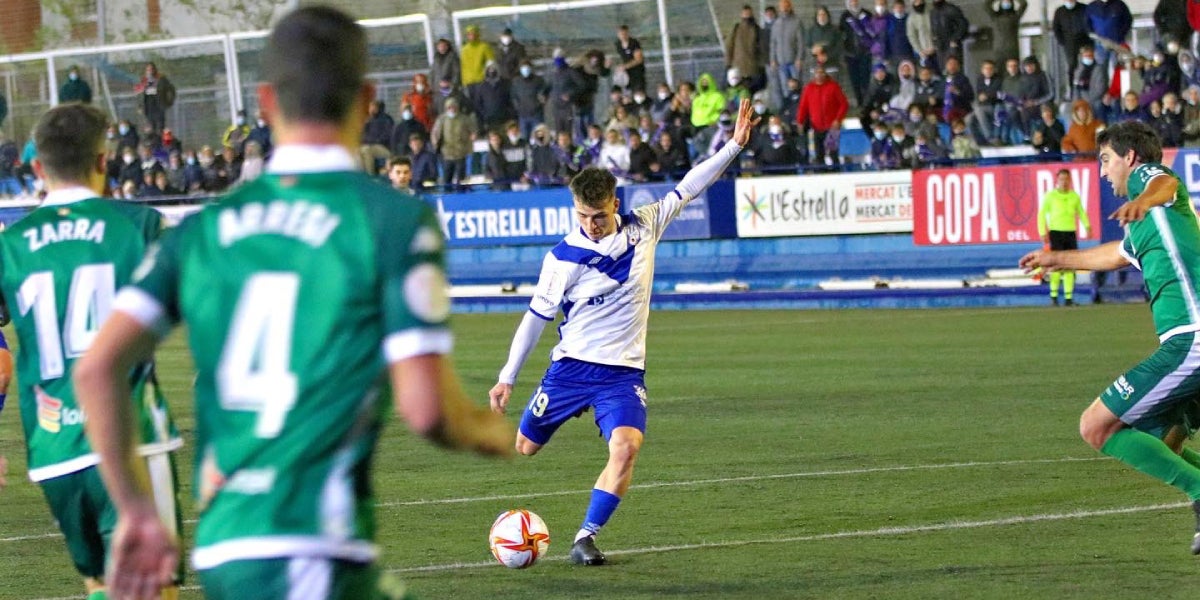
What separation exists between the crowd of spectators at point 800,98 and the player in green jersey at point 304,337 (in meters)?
22.4

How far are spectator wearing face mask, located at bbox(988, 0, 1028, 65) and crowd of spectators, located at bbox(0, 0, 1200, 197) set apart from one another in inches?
0.8

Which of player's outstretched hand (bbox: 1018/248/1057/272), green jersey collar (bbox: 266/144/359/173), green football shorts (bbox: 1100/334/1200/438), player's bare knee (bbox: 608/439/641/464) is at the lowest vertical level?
player's bare knee (bbox: 608/439/641/464)

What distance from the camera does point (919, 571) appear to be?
793 centimetres

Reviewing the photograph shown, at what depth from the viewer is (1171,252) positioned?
8.32 metres

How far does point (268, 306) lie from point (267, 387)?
0.48ft

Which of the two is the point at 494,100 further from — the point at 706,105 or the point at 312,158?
the point at 312,158

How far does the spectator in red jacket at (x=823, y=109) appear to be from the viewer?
27.8 m

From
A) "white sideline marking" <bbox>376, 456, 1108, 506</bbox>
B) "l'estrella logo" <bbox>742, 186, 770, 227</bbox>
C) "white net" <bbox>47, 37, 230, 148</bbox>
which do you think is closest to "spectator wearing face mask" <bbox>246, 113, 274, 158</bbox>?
"white net" <bbox>47, 37, 230, 148</bbox>

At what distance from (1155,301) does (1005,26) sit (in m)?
19.7

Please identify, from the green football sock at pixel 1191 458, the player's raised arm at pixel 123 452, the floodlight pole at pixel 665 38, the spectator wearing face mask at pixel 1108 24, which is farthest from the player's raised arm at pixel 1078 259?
the floodlight pole at pixel 665 38

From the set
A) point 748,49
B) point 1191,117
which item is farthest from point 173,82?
point 1191,117

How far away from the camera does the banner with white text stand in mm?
27188

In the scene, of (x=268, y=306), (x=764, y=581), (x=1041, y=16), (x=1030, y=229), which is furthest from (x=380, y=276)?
(x=1041, y=16)

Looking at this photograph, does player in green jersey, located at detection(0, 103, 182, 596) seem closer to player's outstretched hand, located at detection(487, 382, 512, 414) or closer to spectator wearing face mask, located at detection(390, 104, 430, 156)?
player's outstretched hand, located at detection(487, 382, 512, 414)
